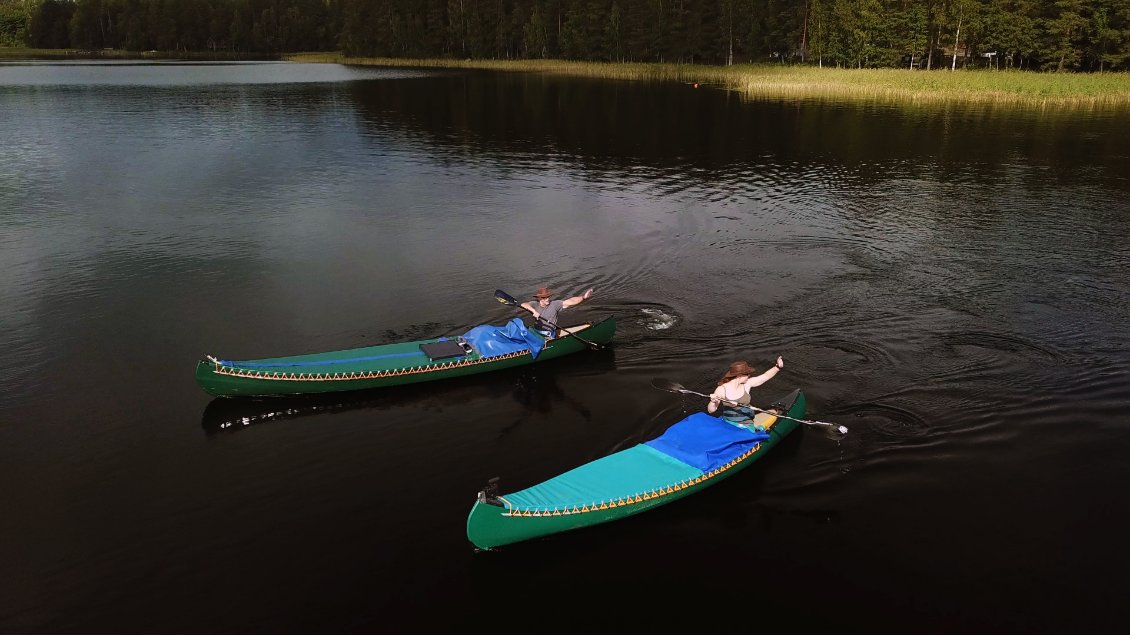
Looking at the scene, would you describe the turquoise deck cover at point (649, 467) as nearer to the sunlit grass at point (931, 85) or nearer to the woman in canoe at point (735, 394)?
the woman in canoe at point (735, 394)

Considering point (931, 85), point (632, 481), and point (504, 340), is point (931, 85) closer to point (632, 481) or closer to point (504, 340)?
point (504, 340)

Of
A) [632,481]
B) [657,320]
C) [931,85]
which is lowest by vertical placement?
[632,481]

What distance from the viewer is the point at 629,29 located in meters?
122

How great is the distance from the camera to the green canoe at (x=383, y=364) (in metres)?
16.8

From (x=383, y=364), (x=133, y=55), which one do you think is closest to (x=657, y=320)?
(x=383, y=364)

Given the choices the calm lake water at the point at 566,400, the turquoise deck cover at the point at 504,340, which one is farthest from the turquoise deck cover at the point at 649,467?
the turquoise deck cover at the point at 504,340

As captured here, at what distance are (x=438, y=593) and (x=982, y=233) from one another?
90.1 ft

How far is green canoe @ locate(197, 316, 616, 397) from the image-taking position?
16.8 metres

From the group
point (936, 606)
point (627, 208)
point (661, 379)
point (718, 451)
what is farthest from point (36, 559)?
point (627, 208)

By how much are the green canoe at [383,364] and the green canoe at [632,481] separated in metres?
4.86

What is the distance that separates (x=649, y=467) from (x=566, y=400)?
4.42 metres

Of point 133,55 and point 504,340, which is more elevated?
point 133,55

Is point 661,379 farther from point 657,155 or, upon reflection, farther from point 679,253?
point 657,155

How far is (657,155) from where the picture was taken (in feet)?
160
